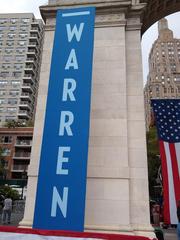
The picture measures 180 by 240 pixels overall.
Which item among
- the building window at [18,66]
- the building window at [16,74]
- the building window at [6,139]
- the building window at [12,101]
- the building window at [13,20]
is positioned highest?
the building window at [13,20]

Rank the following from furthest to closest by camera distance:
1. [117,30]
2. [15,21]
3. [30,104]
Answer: [15,21]
[30,104]
[117,30]

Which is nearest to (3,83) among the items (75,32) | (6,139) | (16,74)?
(16,74)

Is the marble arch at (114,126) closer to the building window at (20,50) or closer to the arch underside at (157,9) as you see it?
the arch underside at (157,9)

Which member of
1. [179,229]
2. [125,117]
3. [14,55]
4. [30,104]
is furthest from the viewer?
[14,55]

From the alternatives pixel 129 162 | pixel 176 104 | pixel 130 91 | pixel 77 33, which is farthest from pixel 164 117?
pixel 77 33

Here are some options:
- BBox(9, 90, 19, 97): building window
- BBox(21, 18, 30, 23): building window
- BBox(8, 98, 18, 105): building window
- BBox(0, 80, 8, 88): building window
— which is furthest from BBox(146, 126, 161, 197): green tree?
BBox(21, 18, 30, 23): building window

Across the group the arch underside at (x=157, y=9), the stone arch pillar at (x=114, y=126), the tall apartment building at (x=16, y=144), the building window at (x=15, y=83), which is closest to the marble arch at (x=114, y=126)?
the stone arch pillar at (x=114, y=126)

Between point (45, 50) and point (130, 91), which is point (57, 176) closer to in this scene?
point (130, 91)

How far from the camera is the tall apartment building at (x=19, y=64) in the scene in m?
77.8

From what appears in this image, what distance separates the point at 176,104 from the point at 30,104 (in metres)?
71.9

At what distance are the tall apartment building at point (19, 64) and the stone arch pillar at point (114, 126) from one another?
67679 millimetres

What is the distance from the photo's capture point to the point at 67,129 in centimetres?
879

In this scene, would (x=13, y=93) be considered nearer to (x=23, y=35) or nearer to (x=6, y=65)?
(x=6, y=65)

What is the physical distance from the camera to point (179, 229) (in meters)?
8.15
